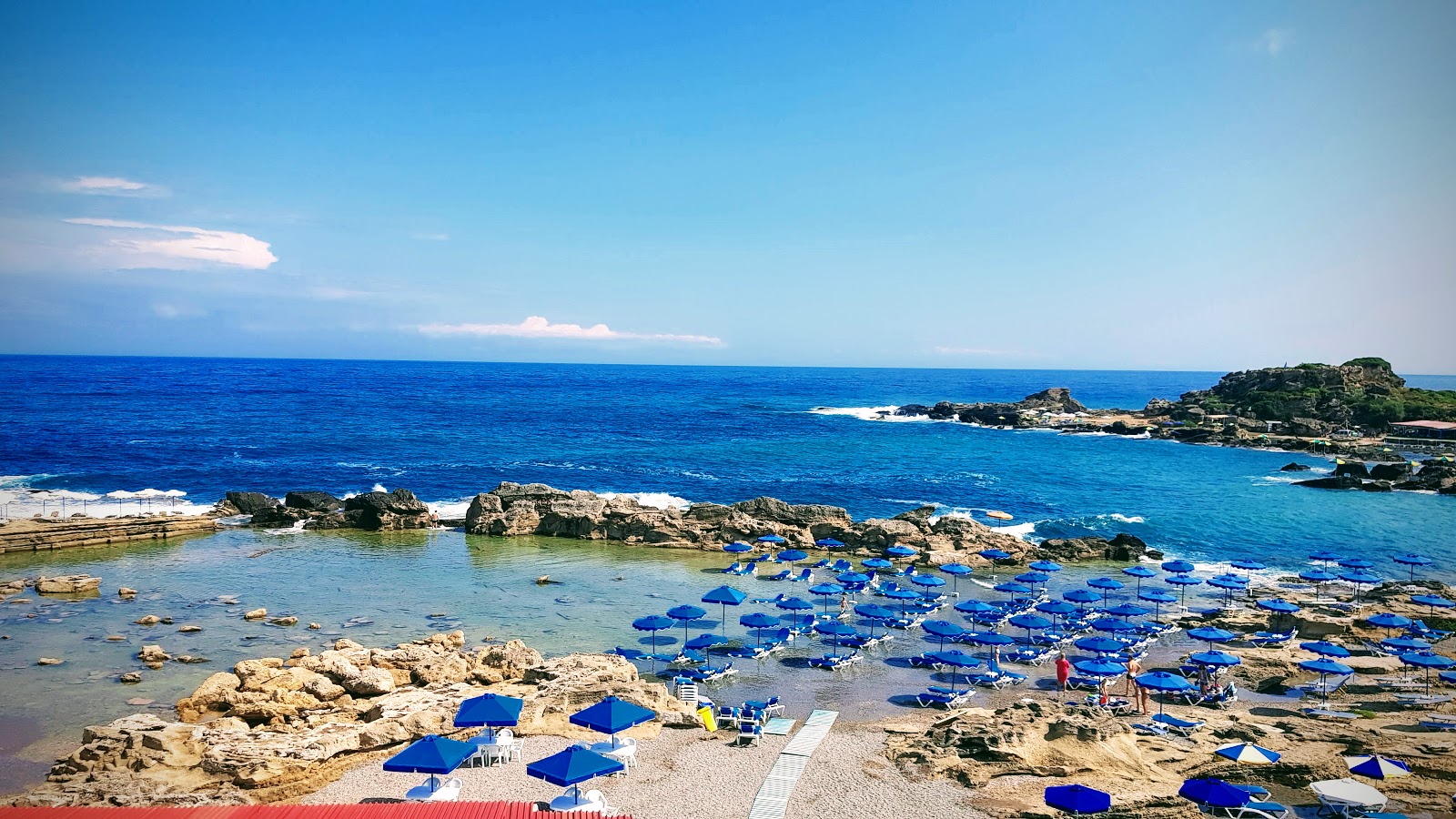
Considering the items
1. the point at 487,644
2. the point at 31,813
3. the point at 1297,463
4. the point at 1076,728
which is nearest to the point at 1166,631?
the point at 1076,728

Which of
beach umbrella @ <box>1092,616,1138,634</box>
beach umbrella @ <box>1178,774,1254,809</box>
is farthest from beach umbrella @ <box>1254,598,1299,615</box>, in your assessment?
beach umbrella @ <box>1178,774,1254,809</box>

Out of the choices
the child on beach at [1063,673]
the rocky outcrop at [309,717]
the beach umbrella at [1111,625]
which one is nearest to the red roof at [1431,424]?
the beach umbrella at [1111,625]

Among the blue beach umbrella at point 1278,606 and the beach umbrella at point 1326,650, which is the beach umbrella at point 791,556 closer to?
the blue beach umbrella at point 1278,606

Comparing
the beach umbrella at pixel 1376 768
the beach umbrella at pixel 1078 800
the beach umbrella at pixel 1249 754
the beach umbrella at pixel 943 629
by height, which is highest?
the beach umbrella at pixel 1078 800

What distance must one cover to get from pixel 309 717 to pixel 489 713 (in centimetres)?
538

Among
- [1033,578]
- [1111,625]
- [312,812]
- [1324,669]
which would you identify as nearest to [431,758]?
[312,812]

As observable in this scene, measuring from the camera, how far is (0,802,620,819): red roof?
461 inches

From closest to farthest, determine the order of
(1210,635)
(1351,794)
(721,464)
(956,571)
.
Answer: (1351,794), (1210,635), (956,571), (721,464)

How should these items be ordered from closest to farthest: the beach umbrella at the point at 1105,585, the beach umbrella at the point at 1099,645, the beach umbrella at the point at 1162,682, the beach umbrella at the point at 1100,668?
the beach umbrella at the point at 1162,682 < the beach umbrella at the point at 1100,668 < the beach umbrella at the point at 1099,645 < the beach umbrella at the point at 1105,585

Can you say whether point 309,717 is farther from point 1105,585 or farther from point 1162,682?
point 1105,585

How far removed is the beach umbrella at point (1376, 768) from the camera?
16.1 m

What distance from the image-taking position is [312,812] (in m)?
12.0

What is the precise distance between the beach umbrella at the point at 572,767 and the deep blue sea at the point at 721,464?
3853 cm

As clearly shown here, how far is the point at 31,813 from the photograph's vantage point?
11.6m
